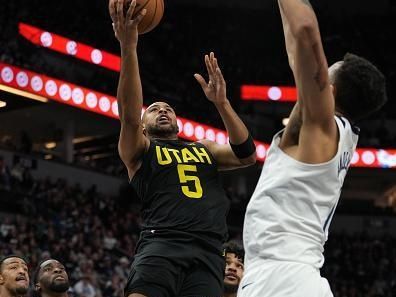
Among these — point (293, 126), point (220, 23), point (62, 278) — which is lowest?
Answer: point (62, 278)

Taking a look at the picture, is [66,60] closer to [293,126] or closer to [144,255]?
[144,255]

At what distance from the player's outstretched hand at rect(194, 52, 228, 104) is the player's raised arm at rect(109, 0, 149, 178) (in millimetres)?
482

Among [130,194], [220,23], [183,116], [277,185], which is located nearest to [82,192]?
[130,194]

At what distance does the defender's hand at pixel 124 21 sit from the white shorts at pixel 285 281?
167 cm

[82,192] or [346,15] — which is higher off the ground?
[346,15]

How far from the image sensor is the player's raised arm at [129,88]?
4.29m

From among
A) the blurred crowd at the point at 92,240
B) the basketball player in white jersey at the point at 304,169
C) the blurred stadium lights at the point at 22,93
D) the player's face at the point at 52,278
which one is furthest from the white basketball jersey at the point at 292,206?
the blurred stadium lights at the point at 22,93

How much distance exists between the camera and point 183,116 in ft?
76.2

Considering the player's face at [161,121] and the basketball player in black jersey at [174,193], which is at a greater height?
the player's face at [161,121]

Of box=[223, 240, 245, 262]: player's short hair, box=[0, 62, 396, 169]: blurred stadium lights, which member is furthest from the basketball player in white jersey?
box=[0, 62, 396, 169]: blurred stadium lights

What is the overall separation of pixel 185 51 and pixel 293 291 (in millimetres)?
25614

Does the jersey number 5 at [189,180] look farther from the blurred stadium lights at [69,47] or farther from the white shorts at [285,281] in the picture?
the blurred stadium lights at [69,47]

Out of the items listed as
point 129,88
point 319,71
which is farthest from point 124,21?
point 319,71

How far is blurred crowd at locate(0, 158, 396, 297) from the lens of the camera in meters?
15.2
